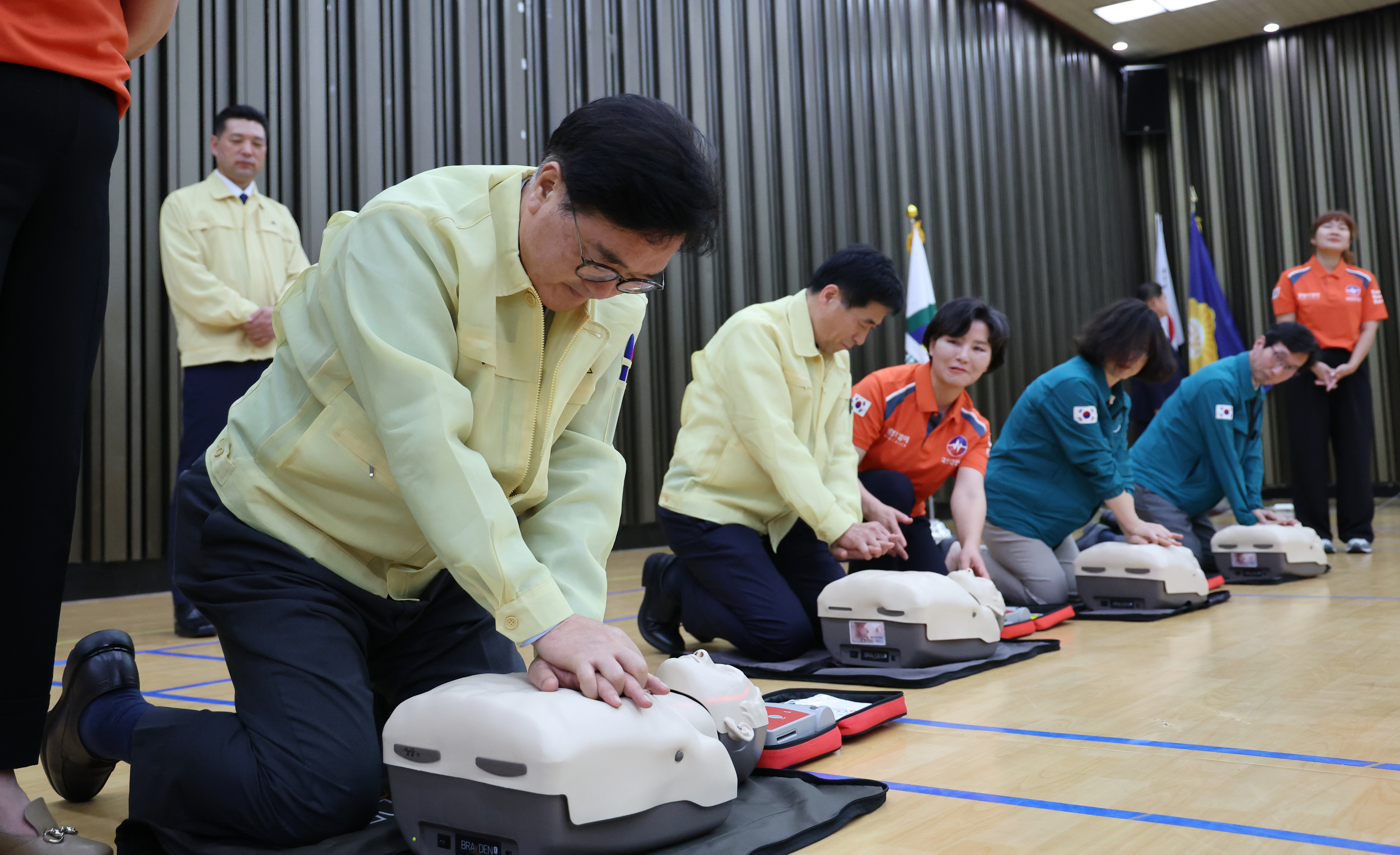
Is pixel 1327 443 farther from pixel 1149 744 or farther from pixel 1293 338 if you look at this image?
pixel 1149 744

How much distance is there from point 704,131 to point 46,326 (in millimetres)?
5103

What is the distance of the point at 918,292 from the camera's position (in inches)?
269

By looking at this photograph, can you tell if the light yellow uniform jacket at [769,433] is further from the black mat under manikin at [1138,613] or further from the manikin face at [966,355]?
the black mat under manikin at [1138,613]

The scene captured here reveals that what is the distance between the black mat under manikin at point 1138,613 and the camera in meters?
2.91

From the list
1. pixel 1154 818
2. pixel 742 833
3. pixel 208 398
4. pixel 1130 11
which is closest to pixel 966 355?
pixel 1154 818

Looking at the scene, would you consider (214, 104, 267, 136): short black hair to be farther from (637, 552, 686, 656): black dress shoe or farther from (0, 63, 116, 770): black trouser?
(0, 63, 116, 770): black trouser

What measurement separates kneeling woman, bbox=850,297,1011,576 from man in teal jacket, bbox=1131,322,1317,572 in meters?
1.30

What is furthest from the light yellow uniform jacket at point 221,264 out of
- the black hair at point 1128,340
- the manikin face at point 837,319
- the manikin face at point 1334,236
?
the manikin face at point 1334,236

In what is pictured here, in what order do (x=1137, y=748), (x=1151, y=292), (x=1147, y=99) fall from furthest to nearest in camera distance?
(x=1147, y=99), (x=1151, y=292), (x=1137, y=748)

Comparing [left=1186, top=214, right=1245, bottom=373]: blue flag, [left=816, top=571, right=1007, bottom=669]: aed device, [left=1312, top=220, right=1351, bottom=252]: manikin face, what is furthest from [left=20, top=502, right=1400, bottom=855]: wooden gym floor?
[left=1186, top=214, right=1245, bottom=373]: blue flag

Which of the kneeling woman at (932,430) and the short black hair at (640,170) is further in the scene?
the kneeling woman at (932,430)

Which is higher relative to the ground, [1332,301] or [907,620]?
[1332,301]

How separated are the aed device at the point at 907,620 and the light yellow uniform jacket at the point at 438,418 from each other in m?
1.01

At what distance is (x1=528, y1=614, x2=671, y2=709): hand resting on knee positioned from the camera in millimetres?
1086
